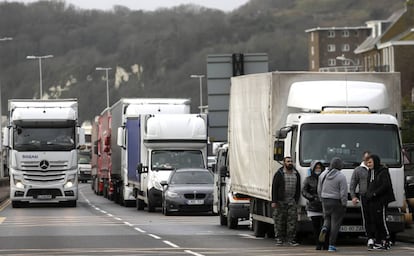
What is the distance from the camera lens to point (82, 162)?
387 feet

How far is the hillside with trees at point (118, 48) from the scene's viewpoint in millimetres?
160750

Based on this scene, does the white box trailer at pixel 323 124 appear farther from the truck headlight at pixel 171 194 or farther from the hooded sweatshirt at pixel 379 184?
the truck headlight at pixel 171 194

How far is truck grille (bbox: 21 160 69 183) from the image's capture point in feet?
162

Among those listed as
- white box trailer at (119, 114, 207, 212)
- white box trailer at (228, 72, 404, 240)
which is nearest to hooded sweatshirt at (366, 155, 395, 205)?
white box trailer at (228, 72, 404, 240)

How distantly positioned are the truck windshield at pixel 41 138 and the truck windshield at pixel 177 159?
205 inches

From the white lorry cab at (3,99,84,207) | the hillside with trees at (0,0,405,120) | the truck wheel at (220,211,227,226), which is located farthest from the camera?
the hillside with trees at (0,0,405,120)

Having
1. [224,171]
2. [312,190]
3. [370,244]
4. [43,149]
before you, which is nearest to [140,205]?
[43,149]

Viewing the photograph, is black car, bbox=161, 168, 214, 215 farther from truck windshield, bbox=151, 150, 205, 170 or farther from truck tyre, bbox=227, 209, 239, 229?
truck tyre, bbox=227, 209, 239, 229

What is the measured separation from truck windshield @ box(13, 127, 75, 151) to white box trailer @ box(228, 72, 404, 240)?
21629 mm

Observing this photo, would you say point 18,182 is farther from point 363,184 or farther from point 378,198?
point 378,198

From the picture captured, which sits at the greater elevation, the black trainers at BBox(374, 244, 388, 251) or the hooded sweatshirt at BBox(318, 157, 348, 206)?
the hooded sweatshirt at BBox(318, 157, 348, 206)

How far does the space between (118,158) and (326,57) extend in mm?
146979

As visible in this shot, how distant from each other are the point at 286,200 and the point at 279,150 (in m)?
0.94

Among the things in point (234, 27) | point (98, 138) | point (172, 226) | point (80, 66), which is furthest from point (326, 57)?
point (172, 226)
